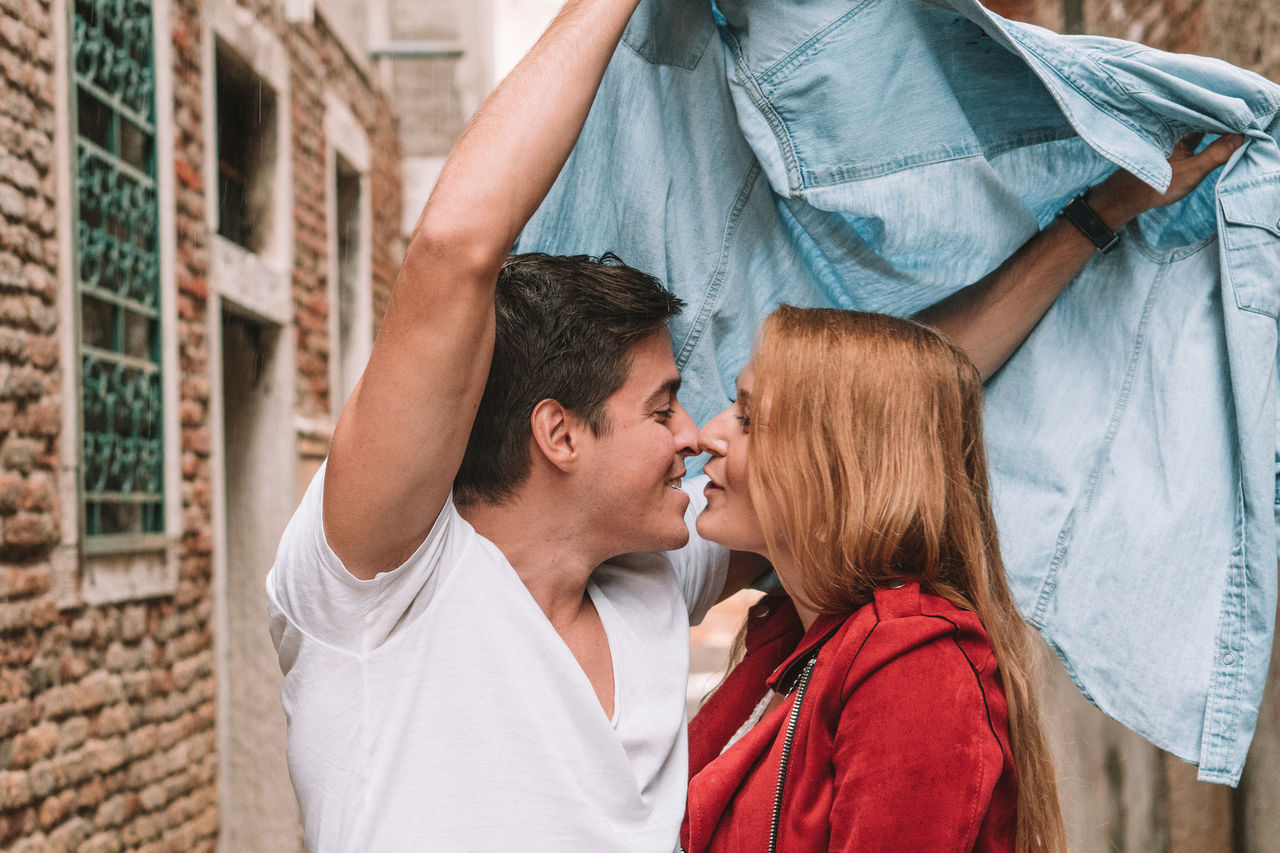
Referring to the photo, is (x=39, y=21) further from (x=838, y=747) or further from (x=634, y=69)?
(x=838, y=747)

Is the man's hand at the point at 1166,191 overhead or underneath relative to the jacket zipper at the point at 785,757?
overhead

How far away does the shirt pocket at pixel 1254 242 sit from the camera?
5.63 ft

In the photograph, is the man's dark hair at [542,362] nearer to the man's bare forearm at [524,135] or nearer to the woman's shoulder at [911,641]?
the man's bare forearm at [524,135]

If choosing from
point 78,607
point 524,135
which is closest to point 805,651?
point 524,135

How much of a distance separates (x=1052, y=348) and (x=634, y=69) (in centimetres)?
88

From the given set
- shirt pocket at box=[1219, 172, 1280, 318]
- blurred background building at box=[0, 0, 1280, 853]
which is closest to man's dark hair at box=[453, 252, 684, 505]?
shirt pocket at box=[1219, 172, 1280, 318]

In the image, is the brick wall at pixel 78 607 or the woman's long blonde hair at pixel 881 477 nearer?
the woman's long blonde hair at pixel 881 477

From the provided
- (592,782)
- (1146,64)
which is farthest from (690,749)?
(1146,64)

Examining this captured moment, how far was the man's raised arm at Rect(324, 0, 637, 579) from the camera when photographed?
1.36m

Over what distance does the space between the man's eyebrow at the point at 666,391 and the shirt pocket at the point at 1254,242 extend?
90 centimetres

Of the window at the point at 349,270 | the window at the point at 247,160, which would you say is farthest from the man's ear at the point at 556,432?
the window at the point at 349,270

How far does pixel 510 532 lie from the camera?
181cm

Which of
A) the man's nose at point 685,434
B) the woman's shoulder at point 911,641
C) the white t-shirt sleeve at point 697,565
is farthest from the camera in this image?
the white t-shirt sleeve at point 697,565

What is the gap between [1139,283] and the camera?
191cm
